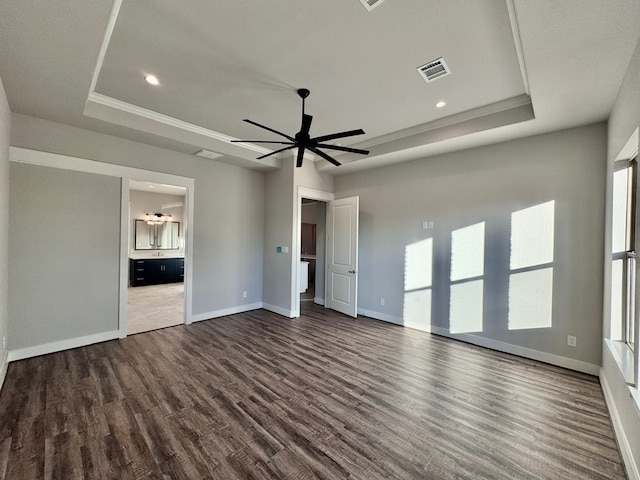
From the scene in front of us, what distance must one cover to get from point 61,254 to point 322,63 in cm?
393

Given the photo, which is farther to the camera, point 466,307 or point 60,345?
point 466,307

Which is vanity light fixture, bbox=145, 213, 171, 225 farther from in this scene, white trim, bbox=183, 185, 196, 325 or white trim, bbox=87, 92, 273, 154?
white trim, bbox=87, 92, 273, 154

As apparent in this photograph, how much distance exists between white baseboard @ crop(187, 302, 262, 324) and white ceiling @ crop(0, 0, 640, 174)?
9.65 ft

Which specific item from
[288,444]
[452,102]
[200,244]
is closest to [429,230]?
[452,102]

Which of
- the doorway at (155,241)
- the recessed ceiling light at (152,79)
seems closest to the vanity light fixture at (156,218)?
the doorway at (155,241)

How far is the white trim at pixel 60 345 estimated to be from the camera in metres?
3.20

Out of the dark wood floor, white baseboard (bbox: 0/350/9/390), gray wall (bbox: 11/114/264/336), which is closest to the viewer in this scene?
the dark wood floor

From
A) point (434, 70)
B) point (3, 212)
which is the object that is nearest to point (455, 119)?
point (434, 70)

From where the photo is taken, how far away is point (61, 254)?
3494mm

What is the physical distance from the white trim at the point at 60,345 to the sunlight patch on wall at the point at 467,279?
5.00 metres

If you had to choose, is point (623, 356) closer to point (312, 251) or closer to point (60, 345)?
point (60, 345)

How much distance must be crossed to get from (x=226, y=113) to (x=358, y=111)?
174cm

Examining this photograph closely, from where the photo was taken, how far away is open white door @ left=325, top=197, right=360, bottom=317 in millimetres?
5199

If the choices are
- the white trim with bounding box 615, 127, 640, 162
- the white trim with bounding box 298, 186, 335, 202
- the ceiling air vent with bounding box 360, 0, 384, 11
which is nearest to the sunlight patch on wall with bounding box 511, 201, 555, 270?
the white trim with bounding box 615, 127, 640, 162
